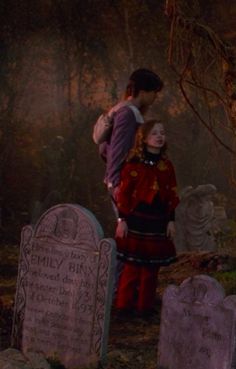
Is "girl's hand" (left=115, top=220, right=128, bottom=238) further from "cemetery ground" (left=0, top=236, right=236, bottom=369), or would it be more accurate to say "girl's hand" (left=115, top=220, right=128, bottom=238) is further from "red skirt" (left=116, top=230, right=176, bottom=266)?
"cemetery ground" (left=0, top=236, right=236, bottom=369)

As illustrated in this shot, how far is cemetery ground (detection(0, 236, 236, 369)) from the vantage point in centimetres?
514

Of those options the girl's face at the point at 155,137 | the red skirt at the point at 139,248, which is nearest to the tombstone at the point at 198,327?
the red skirt at the point at 139,248

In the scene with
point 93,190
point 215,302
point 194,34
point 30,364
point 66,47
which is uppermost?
point 66,47

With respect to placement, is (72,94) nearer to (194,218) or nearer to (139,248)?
(194,218)

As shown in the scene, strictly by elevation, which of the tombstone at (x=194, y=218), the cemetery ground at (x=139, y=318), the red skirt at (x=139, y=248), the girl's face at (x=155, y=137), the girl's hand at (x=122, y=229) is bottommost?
the cemetery ground at (x=139, y=318)

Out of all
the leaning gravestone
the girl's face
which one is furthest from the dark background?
the leaning gravestone

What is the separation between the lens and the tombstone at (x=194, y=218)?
28.6ft

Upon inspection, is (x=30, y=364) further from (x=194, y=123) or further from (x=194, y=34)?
(x=194, y=123)

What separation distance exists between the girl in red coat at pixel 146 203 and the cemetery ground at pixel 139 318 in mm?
342

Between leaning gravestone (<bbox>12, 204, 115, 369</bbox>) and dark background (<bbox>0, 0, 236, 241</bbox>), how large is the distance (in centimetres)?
444

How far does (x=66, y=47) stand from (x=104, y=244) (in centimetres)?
526

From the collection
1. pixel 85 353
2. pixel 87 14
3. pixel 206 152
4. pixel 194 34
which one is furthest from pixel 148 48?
pixel 85 353

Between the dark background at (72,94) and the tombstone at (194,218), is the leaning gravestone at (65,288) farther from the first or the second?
the dark background at (72,94)

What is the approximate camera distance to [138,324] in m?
5.80
